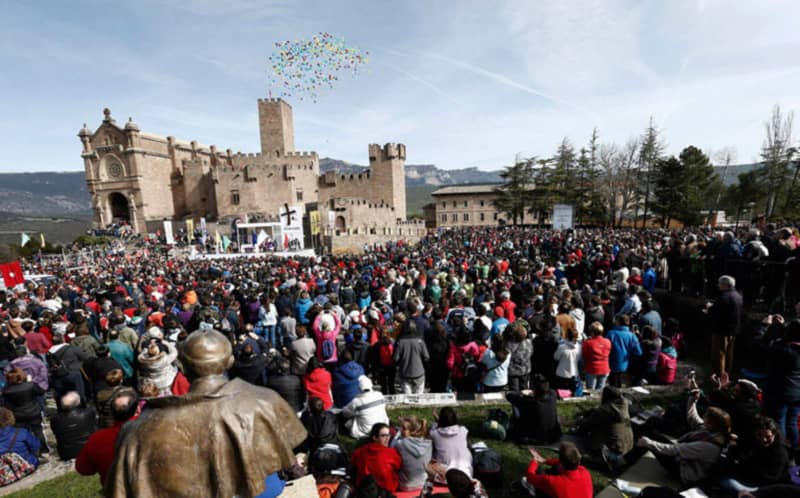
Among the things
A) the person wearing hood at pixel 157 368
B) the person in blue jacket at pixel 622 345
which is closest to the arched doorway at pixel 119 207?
the person wearing hood at pixel 157 368

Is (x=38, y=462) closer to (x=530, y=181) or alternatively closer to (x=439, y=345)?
(x=439, y=345)

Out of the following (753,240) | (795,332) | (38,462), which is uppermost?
(753,240)

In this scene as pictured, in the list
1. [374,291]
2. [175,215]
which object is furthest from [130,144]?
[374,291]

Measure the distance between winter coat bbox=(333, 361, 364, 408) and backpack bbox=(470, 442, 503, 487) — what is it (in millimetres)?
1934

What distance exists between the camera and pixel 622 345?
5871 millimetres

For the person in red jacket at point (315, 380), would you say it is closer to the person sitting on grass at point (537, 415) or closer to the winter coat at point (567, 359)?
the person sitting on grass at point (537, 415)

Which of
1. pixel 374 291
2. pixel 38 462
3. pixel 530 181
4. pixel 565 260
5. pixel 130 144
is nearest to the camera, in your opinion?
pixel 38 462

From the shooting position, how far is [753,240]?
8.01 meters

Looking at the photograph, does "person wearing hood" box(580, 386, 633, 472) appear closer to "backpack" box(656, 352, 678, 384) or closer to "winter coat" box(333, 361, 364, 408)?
"backpack" box(656, 352, 678, 384)

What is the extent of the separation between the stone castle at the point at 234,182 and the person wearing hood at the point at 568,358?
32.2 m

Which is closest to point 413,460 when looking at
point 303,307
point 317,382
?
point 317,382

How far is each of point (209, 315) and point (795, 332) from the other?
8659 mm

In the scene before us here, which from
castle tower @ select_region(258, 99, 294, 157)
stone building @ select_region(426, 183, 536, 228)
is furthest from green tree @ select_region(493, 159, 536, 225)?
castle tower @ select_region(258, 99, 294, 157)

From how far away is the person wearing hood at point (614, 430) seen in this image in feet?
13.9
